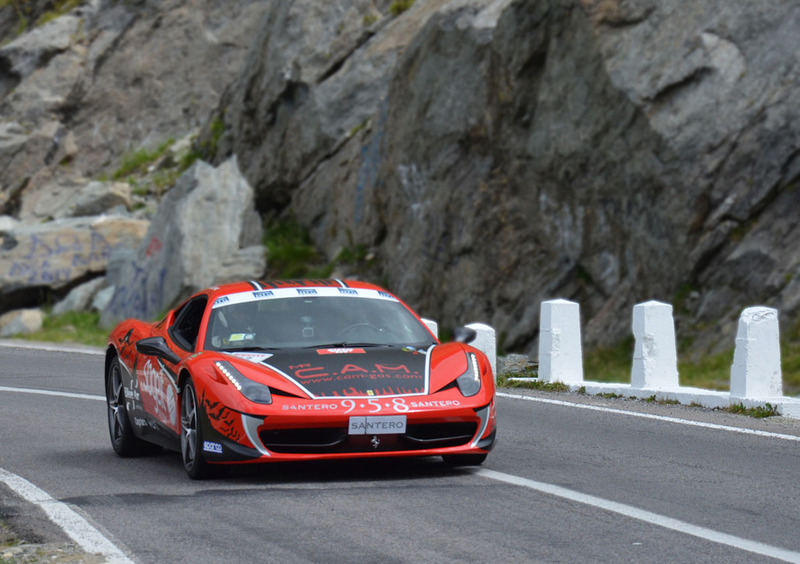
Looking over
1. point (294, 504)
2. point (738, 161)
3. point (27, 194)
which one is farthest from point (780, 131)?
point (27, 194)

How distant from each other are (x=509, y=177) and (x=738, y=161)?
5.39 metres

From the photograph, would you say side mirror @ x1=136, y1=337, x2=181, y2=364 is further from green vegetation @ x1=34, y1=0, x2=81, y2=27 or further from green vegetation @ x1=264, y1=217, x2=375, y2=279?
green vegetation @ x1=34, y1=0, x2=81, y2=27

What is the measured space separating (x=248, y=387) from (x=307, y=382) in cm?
35

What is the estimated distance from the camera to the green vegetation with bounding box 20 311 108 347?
26.4 m

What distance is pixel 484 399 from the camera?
7.99m

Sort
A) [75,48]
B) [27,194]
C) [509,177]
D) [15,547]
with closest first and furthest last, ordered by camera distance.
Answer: [15,547], [509,177], [27,194], [75,48]

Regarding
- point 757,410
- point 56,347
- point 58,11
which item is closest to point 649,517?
point 757,410

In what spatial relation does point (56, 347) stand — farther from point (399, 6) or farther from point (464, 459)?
point (464, 459)

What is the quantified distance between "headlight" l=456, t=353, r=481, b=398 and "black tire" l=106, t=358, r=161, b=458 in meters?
2.80

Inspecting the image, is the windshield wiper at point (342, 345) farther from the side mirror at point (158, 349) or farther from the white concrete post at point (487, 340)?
the white concrete post at point (487, 340)

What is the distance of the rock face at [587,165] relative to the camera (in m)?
19.6

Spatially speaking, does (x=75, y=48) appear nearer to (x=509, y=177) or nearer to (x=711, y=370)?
(x=509, y=177)

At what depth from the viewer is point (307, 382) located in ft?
25.2

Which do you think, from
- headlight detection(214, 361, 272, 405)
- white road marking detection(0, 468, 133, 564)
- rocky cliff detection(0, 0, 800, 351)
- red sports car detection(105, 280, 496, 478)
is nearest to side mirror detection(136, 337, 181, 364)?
red sports car detection(105, 280, 496, 478)
